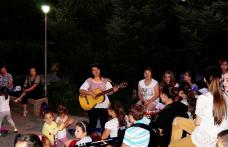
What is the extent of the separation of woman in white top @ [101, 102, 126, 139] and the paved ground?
3.29 m

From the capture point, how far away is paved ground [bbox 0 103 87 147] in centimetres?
1027

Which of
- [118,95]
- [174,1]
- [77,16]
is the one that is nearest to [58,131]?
[118,95]

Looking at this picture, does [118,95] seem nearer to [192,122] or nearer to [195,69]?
[195,69]

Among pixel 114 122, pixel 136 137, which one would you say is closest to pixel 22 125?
pixel 114 122

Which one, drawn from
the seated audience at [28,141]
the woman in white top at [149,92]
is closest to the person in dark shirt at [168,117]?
the woman in white top at [149,92]

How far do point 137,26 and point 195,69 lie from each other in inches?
107

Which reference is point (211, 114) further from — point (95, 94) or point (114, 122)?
point (95, 94)

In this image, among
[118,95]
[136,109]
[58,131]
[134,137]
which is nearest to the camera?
[134,137]

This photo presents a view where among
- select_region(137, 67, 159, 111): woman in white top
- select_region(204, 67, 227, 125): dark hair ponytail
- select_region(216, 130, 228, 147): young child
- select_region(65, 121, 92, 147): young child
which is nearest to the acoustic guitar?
select_region(137, 67, 159, 111): woman in white top

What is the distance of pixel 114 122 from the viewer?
7387mm

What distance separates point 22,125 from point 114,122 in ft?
18.5

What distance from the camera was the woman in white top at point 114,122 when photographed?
7379 mm

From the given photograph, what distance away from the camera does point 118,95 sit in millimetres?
16484

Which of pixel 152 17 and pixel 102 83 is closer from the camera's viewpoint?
pixel 102 83
